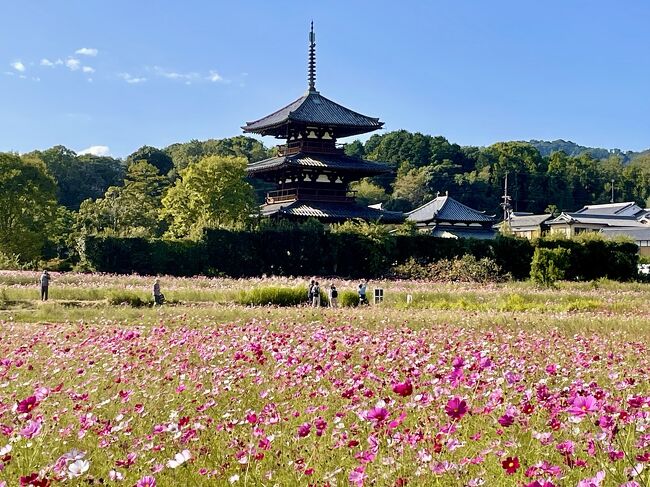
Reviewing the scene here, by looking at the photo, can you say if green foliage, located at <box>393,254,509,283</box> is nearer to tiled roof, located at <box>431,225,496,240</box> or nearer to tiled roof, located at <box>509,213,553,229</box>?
tiled roof, located at <box>431,225,496,240</box>

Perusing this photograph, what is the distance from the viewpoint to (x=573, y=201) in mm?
92875

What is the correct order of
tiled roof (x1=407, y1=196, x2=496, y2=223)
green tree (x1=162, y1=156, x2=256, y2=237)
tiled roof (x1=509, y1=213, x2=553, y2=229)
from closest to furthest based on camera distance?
green tree (x1=162, y1=156, x2=256, y2=237)
tiled roof (x1=407, y1=196, x2=496, y2=223)
tiled roof (x1=509, y1=213, x2=553, y2=229)

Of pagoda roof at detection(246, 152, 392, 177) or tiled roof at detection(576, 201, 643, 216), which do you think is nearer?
pagoda roof at detection(246, 152, 392, 177)

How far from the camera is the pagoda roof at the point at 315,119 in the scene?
36.5m

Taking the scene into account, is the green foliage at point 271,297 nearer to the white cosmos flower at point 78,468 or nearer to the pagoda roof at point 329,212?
the pagoda roof at point 329,212

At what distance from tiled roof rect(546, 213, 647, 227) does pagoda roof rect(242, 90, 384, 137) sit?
39.8 m

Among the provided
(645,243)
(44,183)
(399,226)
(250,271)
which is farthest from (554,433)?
(645,243)

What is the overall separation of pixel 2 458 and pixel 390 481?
2007 mm

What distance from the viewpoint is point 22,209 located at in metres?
38.7

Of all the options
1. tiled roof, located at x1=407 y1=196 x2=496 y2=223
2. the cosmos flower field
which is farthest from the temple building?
the cosmos flower field

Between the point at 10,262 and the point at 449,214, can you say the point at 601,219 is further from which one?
the point at 10,262

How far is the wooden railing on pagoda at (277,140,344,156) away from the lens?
37.0m

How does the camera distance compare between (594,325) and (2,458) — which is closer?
(2,458)

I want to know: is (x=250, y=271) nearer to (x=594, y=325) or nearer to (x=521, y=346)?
(x=594, y=325)
